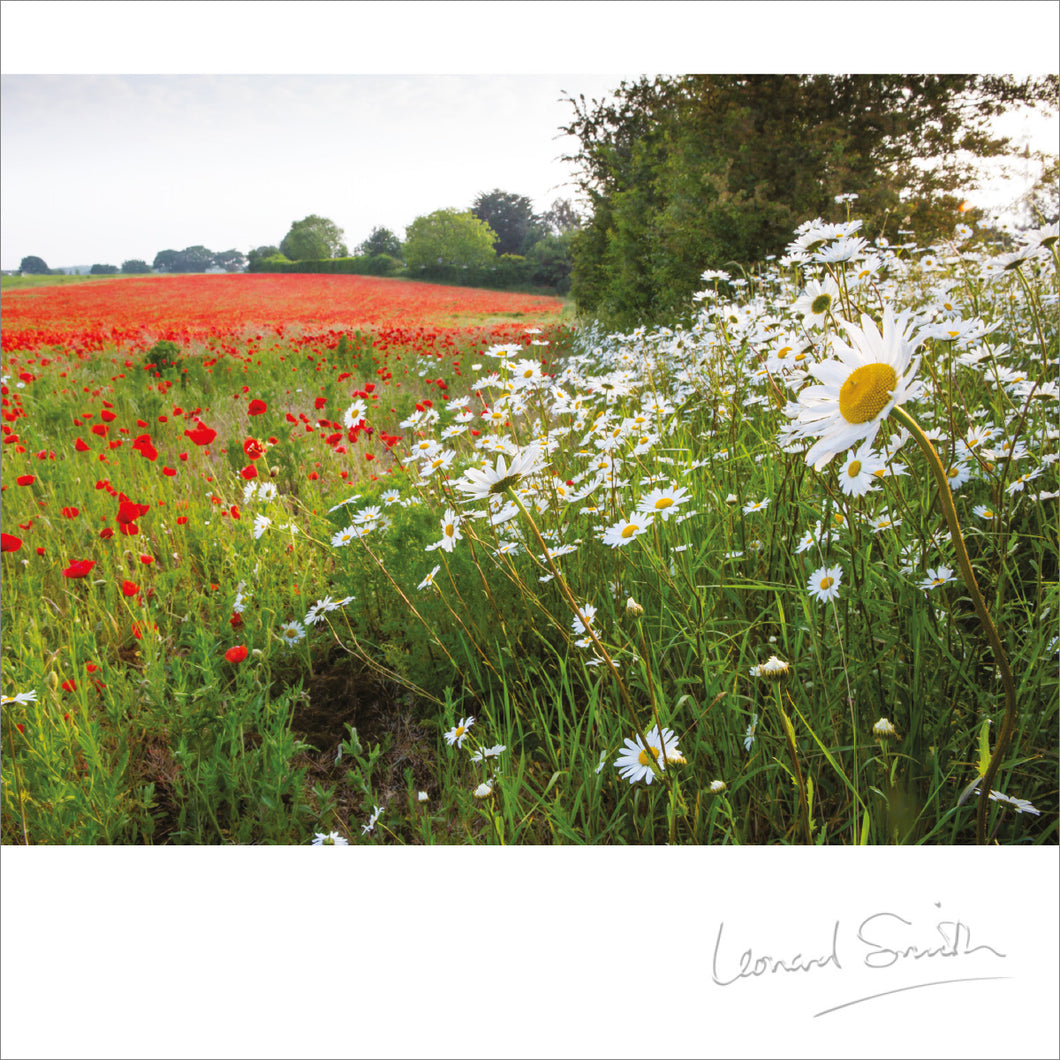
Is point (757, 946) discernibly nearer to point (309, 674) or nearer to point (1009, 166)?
point (309, 674)

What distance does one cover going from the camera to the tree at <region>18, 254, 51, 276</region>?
162cm

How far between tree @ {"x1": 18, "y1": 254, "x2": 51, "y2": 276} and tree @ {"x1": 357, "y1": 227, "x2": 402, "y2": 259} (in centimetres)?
86

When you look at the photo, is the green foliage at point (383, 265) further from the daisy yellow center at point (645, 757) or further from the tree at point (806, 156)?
the daisy yellow center at point (645, 757)

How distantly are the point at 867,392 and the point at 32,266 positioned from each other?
6.69ft

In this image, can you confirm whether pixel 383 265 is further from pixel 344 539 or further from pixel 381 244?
pixel 344 539

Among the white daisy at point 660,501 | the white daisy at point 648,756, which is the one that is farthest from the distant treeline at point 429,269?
the white daisy at point 648,756

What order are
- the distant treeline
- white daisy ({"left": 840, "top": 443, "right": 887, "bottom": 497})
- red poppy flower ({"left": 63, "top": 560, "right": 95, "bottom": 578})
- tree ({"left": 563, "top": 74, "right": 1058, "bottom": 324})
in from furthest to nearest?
tree ({"left": 563, "top": 74, "right": 1058, "bottom": 324})
the distant treeline
red poppy flower ({"left": 63, "top": 560, "right": 95, "bottom": 578})
white daisy ({"left": 840, "top": 443, "right": 887, "bottom": 497})

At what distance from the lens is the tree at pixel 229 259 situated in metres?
1.90

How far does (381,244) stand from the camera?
2043mm

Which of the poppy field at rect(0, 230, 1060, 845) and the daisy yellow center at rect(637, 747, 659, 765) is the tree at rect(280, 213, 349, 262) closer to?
the poppy field at rect(0, 230, 1060, 845)

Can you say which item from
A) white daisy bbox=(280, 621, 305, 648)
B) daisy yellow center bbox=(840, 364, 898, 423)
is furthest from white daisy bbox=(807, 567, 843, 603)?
white daisy bbox=(280, 621, 305, 648)

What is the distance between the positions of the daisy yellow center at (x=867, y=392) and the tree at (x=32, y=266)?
1872 millimetres

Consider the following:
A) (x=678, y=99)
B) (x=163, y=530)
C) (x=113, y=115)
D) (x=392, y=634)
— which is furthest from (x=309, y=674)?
(x=678, y=99)

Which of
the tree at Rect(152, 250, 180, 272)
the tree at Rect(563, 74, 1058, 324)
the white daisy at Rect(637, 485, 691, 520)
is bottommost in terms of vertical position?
the white daisy at Rect(637, 485, 691, 520)
